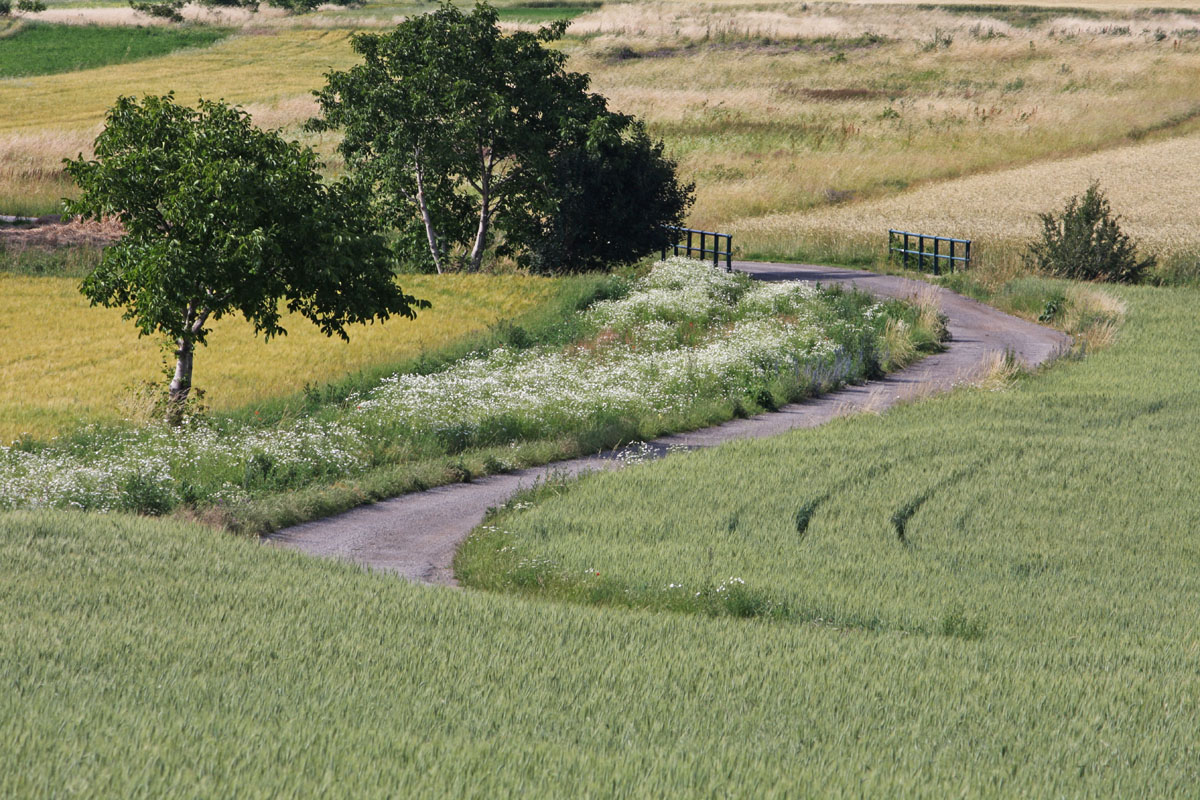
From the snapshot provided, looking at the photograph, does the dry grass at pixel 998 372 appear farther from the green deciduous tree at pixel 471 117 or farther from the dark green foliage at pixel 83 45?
the dark green foliage at pixel 83 45

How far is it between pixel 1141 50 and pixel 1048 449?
7078cm

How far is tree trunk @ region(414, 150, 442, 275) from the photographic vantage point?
34531 millimetres

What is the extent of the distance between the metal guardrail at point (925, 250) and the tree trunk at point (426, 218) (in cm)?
1394

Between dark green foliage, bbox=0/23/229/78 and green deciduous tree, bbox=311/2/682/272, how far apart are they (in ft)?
173

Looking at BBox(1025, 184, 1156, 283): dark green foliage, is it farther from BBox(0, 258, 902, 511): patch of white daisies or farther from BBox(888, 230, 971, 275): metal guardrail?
BBox(0, 258, 902, 511): patch of white daisies

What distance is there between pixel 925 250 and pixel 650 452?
24.7 meters

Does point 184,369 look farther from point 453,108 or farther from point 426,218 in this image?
point 426,218

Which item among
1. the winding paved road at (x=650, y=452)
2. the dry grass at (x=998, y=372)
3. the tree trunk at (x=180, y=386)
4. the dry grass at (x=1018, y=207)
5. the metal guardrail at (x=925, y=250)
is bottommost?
the winding paved road at (x=650, y=452)

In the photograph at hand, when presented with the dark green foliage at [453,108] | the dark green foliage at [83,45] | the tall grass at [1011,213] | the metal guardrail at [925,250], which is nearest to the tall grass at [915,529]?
the dark green foliage at [453,108]

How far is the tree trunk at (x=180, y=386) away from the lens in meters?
19.5

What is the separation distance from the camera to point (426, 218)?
35.3 m

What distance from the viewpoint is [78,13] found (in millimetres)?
101688

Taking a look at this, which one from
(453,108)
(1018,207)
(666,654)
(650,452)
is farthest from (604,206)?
(666,654)

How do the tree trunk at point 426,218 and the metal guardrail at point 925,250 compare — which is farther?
the metal guardrail at point 925,250
